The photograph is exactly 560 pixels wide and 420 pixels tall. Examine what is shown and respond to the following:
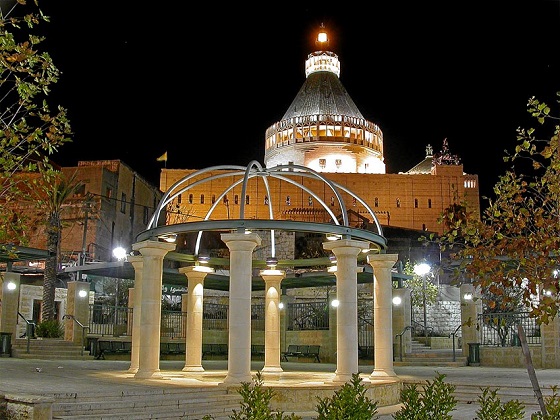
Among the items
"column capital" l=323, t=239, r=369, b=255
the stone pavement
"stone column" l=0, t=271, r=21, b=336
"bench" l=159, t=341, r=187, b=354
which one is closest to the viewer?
the stone pavement

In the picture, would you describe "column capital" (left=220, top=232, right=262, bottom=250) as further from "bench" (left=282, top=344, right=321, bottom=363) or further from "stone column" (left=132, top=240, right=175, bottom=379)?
"bench" (left=282, top=344, right=321, bottom=363)

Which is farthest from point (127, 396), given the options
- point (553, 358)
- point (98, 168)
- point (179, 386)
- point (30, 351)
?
point (98, 168)

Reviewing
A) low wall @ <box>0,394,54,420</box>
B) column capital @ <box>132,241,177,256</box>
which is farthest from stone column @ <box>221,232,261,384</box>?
low wall @ <box>0,394,54,420</box>

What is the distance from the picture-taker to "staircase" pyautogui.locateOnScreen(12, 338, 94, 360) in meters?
21.4

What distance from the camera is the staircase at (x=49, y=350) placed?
21.4 metres

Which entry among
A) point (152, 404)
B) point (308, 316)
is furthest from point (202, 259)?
point (308, 316)

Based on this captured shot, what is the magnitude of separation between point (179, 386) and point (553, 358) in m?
12.5

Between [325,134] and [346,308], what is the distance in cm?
Answer: 6994

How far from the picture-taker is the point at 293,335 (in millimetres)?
24969

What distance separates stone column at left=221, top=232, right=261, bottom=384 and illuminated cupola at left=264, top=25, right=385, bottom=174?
67562 millimetres

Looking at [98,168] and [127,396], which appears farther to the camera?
[98,168]

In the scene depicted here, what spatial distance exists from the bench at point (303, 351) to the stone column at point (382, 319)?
9066mm

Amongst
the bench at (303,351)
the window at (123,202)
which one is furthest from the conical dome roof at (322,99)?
the bench at (303,351)

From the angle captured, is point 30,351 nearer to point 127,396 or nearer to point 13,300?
point 13,300
